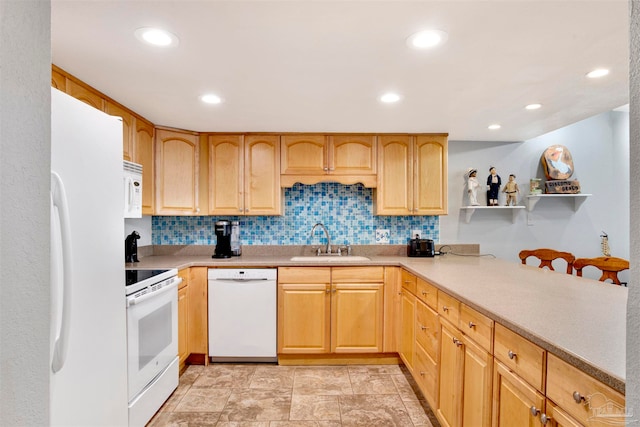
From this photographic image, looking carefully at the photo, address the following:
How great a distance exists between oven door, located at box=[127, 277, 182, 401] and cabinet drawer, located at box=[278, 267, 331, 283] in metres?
0.89

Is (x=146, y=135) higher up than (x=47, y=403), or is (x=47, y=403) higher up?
(x=146, y=135)

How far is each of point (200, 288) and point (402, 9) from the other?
8.40 feet

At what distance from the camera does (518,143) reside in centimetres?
366

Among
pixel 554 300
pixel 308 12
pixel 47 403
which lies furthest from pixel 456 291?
pixel 47 403

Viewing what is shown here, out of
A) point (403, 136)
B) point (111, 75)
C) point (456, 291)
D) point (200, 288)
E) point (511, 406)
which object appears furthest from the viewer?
point (403, 136)

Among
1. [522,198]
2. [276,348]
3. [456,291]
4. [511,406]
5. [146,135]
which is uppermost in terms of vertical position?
[146,135]

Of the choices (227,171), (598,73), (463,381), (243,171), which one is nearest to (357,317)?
(463,381)

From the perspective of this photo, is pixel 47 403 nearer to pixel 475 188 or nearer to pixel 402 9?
pixel 402 9

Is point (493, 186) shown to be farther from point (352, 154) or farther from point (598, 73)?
point (598, 73)

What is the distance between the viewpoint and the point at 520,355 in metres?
1.21

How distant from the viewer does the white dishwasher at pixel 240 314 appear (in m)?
2.94

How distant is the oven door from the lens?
1.87 metres

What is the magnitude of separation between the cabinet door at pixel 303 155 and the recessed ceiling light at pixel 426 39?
1.72m

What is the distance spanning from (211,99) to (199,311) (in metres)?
1.77
